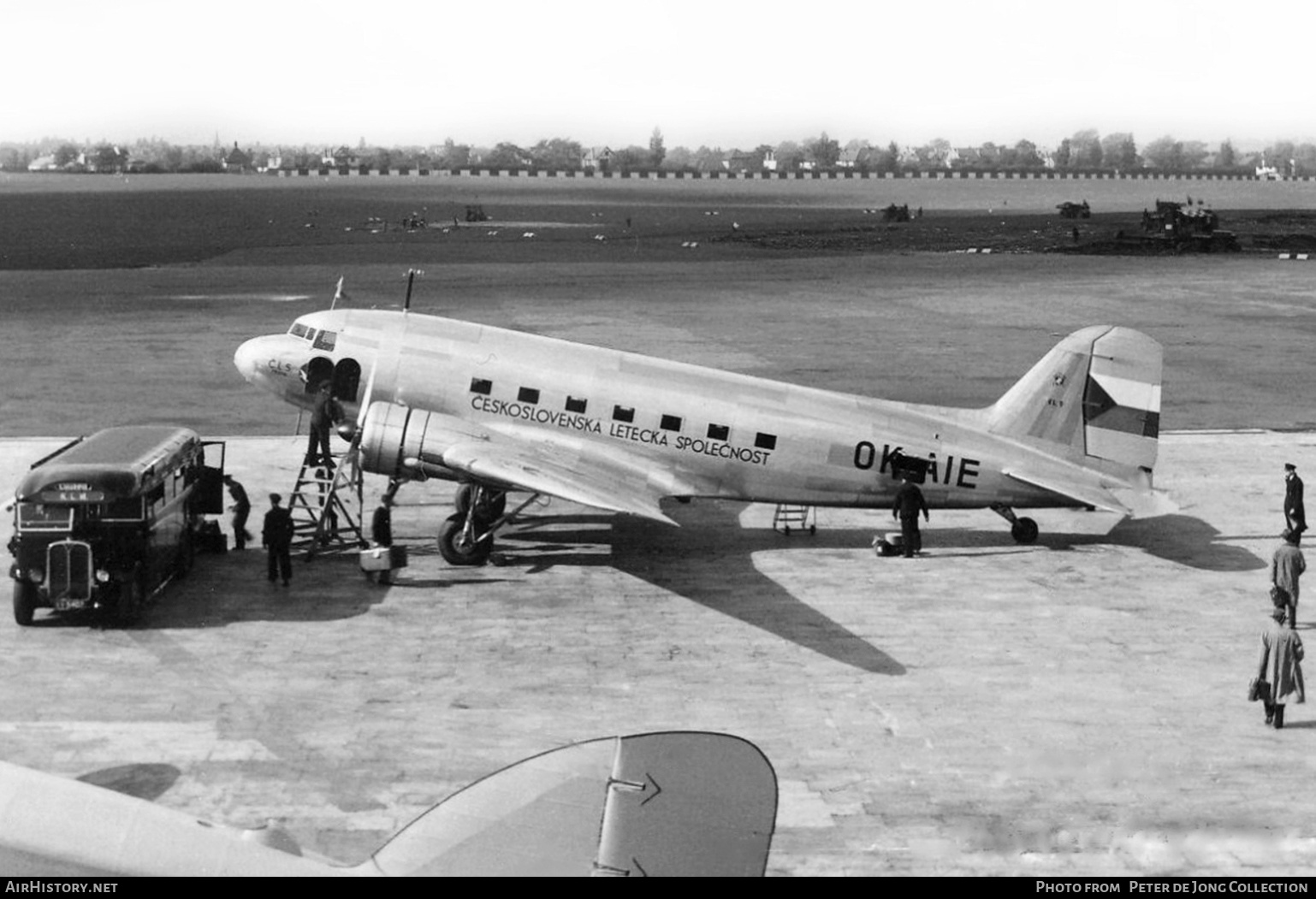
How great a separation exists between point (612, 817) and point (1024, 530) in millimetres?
22151

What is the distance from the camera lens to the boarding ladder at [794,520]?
32.3 m

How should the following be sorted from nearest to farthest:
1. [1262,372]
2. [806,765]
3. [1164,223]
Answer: [806,765]
[1262,372]
[1164,223]

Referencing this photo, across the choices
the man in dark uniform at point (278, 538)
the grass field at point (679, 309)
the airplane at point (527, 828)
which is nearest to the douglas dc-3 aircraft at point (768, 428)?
the man in dark uniform at point (278, 538)

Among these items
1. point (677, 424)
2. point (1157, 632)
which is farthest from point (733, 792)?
point (677, 424)

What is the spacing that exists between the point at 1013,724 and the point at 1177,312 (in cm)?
5982

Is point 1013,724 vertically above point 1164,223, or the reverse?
point 1164,223

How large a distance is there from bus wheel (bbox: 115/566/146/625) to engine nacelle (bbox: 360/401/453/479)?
476 centimetres

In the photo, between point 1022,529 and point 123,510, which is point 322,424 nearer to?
point 123,510

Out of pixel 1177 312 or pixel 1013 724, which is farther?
pixel 1177 312

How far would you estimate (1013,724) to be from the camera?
21047 millimetres

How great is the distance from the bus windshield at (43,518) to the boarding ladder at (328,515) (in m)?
4.40

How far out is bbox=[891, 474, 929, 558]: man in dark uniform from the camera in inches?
1161

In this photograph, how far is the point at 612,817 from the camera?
10.3m

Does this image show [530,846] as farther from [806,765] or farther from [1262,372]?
[1262,372]
